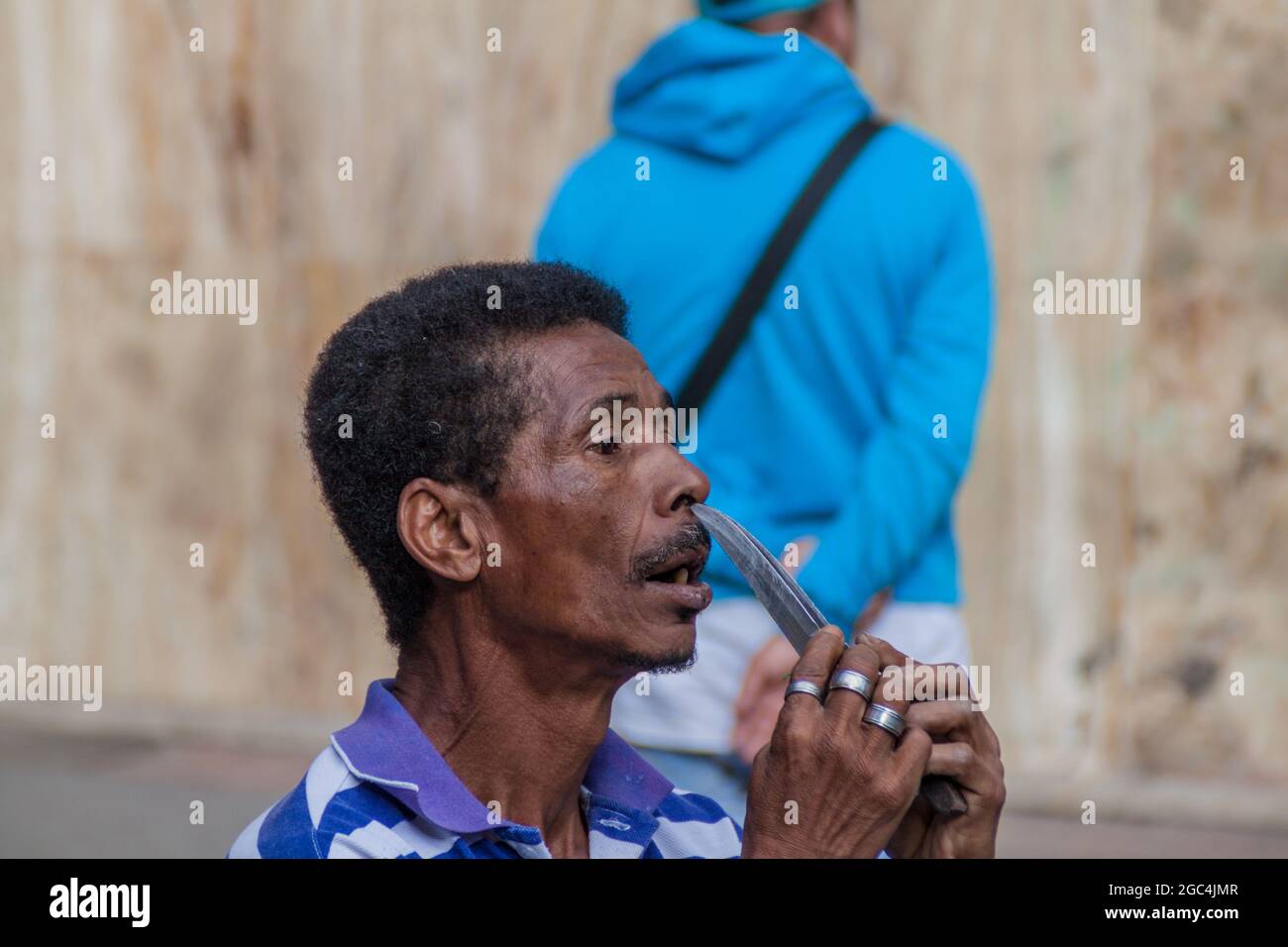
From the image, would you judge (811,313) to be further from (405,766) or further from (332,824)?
(332,824)

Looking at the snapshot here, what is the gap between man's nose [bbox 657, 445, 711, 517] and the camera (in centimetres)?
213

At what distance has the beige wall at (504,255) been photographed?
5227mm

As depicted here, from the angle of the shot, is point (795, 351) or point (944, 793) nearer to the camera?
point (944, 793)

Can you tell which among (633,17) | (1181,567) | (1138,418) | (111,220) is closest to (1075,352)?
(1138,418)

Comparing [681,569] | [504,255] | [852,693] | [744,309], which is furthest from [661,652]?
[504,255]

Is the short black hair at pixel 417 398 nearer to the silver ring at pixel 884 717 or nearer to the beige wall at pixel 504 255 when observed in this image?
the silver ring at pixel 884 717

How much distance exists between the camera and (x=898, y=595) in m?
3.02

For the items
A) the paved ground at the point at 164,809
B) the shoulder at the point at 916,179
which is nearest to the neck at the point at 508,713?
the shoulder at the point at 916,179

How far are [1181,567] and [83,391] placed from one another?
12.8ft

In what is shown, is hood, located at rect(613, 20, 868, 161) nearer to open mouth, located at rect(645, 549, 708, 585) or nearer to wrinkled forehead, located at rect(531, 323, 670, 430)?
wrinkled forehead, located at rect(531, 323, 670, 430)

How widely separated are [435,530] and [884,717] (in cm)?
59

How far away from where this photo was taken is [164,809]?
18.5 ft

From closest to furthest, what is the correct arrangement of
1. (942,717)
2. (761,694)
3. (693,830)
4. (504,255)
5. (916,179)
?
(942,717) < (693,830) < (761,694) < (916,179) < (504,255)

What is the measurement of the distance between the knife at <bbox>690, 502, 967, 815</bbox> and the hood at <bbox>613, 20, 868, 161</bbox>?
106cm
